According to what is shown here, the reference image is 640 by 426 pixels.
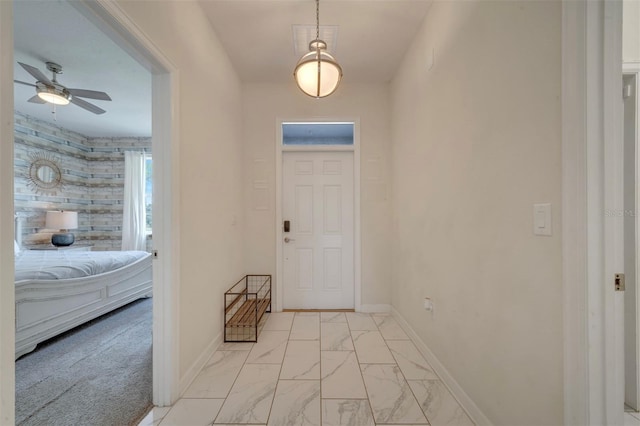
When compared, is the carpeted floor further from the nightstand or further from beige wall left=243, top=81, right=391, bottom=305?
the nightstand

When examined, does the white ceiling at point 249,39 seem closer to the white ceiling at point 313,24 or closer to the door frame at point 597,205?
the white ceiling at point 313,24

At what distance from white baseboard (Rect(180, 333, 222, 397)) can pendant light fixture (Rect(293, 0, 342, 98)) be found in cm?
218

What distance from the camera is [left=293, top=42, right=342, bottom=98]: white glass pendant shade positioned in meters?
1.83

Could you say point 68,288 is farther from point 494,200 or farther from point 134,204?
point 494,200

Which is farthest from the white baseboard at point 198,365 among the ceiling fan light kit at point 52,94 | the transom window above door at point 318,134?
the ceiling fan light kit at point 52,94

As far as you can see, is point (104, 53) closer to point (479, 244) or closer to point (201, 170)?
point (201, 170)

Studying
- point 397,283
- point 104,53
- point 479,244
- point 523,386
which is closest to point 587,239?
point 479,244

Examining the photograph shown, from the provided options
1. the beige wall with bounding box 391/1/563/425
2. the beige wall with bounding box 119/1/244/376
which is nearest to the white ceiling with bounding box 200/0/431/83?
the beige wall with bounding box 119/1/244/376

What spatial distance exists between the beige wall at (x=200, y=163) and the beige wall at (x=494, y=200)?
5.81 ft

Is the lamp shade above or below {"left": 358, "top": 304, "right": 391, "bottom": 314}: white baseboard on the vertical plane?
above

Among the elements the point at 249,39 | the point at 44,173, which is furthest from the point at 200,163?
the point at 44,173

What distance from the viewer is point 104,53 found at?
2.44 m

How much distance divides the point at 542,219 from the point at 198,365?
2.24m

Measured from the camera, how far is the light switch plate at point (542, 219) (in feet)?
3.18
